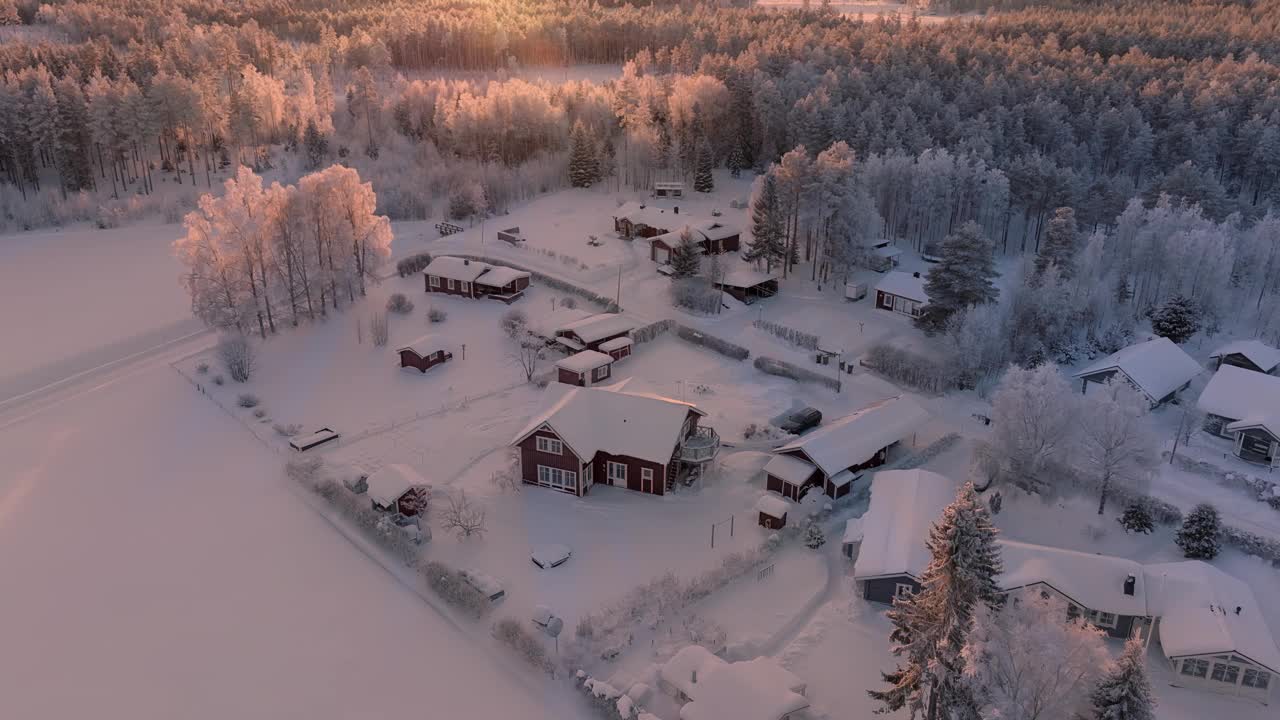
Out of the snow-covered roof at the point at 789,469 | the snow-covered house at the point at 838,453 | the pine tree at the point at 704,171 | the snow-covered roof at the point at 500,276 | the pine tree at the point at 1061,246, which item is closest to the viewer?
the snow-covered roof at the point at 789,469

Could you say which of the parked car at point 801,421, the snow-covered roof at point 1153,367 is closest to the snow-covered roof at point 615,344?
the parked car at point 801,421

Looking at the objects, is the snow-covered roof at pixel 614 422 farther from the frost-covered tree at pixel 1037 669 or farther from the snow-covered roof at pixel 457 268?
the snow-covered roof at pixel 457 268

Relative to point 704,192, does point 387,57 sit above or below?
above

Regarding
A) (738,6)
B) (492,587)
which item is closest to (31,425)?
(492,587)

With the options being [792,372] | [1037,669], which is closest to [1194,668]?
[1037,669]

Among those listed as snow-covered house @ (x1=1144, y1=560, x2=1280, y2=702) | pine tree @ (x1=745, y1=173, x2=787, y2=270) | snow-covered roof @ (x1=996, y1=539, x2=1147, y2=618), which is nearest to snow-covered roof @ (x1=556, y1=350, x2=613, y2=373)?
pine tree @ (x1=745, y1=173, x2=787, y2=270)

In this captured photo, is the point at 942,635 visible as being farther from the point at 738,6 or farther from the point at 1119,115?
the point at 738,6
